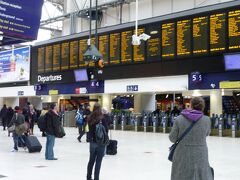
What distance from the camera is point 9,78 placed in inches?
1180

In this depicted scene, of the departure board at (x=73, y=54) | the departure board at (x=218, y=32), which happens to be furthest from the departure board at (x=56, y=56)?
the departure board at (x=218, y=32)

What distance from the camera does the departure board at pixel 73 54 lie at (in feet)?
80.3

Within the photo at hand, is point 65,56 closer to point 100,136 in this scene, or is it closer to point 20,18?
point 20,18

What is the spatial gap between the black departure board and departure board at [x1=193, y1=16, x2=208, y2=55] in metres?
2.08

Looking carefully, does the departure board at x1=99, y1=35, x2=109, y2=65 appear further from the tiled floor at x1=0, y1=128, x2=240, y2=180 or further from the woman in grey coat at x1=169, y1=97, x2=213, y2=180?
the woman in grey coat at x1=169, y1=97, x2=213, y2=180

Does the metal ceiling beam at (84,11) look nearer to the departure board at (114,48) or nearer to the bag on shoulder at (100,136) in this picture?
the departure board at (114,48)

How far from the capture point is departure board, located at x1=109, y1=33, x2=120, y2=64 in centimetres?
2209

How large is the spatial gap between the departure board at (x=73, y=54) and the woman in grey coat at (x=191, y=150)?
20.0 metres

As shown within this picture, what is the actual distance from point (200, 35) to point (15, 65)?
15.3 meters

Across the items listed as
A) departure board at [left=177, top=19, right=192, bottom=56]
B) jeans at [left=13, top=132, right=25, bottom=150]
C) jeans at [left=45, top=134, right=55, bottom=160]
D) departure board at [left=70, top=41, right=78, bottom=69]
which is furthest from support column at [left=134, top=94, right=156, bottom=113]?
jeans at [left=45, top=134, right=55, bottom=160]

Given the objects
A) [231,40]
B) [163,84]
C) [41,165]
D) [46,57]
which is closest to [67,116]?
[46,57]

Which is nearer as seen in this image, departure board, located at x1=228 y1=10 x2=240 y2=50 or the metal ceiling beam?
departure board, located at x1=228 y1=10 x2=240 y2=50

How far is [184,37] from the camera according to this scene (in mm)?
19031

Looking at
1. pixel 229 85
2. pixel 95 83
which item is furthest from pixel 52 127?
pixel 95 83
